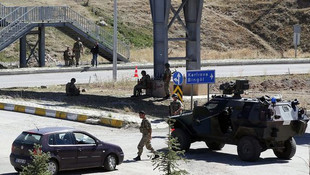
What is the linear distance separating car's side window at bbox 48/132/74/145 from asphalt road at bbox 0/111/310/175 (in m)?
0.88

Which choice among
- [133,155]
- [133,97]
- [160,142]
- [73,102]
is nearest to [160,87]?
[133,97]

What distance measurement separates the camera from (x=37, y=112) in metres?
27.2

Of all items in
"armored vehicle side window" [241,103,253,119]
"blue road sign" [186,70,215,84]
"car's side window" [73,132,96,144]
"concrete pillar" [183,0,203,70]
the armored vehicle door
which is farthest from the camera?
"concrete pillar" [183,0,203,70]

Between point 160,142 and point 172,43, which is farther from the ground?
point 172,43

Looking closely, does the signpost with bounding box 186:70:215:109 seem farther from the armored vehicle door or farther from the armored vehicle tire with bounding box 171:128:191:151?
the armored vehicle tire with bounding box 171:128:191:151

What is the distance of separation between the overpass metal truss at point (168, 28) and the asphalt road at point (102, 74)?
267 inches

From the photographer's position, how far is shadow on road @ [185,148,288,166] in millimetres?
19120

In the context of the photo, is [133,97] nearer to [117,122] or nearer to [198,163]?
[117,122]

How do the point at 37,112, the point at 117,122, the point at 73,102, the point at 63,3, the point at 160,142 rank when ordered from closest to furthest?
the point at 160,142
the point at 117,122
the point at 37,112
the point at 73,102
the point at 63,3

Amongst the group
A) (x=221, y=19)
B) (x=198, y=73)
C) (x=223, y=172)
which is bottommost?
(x=223, y=172)

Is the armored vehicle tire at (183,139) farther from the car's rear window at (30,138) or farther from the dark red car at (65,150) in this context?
the car's rear window at (30,138)

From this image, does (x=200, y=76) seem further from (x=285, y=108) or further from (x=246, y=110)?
(x=285, y=108)

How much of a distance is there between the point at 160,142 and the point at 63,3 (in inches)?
1709

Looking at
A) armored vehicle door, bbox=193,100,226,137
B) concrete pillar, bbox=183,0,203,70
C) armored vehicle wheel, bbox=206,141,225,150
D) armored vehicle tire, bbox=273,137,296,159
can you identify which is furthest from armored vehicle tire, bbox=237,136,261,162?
concrete pillar, bbox=183,0,203,70
